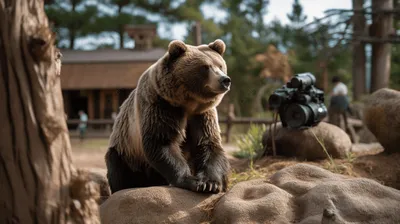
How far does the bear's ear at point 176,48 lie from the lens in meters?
3.48

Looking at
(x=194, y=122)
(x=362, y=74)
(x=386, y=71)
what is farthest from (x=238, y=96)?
(x=194, y=122)

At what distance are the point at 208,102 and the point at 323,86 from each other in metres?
20.6

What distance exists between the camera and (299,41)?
2016 centimetres

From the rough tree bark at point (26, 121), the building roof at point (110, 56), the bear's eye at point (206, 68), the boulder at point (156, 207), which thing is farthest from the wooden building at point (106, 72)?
the rough tree bark at point (26, 121)

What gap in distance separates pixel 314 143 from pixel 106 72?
14.3 m

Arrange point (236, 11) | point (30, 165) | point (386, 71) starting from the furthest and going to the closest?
point (236, 11)
point (386, 71)
point (30, 165)

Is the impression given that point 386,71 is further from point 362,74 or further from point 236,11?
point 236,11

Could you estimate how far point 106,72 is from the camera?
18.9 m

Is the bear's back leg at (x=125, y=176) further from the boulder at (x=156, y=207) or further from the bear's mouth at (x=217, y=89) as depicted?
the bear's mouth at (x=217, y=89)

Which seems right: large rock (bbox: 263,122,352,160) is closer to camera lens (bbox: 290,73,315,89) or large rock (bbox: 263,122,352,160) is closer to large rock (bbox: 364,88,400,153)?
large rock (bbox: 364,88,400,153)

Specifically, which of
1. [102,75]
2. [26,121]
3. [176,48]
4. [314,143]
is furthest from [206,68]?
[102,75]

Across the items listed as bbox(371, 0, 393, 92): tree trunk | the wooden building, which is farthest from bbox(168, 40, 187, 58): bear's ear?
the wooden building

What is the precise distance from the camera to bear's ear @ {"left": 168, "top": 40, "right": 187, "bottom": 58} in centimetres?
348

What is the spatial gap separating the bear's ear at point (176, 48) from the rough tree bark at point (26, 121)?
152 centimetres
